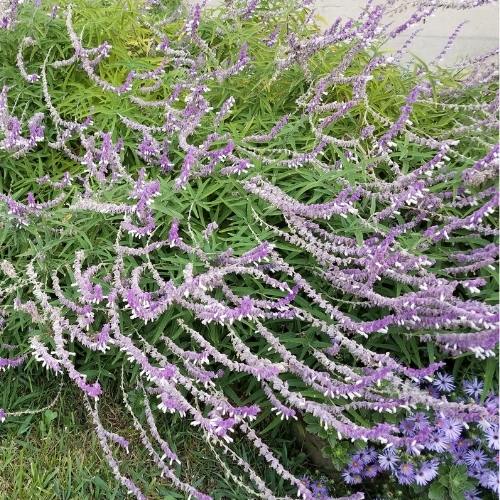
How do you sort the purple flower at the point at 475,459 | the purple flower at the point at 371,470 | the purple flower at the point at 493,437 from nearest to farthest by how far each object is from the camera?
the purple flower at the point at 493,437, the purple flower at the point at 475,459, the purple flower at the point at 371,470

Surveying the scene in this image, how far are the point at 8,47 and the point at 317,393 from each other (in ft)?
8.10

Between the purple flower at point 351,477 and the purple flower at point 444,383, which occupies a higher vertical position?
the purple flower at point 444,383

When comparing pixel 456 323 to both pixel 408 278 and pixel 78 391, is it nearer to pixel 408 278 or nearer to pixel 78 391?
pixel 408 278

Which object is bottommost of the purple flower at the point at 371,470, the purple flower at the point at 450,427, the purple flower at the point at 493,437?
the purple flower at the point at 371,470

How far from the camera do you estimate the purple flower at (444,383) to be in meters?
2.33

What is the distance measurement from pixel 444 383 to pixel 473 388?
4.0 inches

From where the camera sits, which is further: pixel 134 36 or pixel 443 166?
pixel 134 36

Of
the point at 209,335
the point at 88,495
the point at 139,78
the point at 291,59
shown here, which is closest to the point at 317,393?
the point at 209,335

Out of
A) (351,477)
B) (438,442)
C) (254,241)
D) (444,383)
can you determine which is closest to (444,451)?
(438,442)

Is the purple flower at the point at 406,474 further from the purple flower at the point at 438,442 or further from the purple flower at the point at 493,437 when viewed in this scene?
the purple flower at the point at 493,437

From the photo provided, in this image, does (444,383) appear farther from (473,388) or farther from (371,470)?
(371,470)

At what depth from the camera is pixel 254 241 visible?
2512 millimetres

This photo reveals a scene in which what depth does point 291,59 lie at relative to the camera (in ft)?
9.57

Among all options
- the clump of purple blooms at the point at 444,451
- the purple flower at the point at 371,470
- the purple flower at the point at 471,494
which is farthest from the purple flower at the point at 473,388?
the purple flower at the point at 371,470
